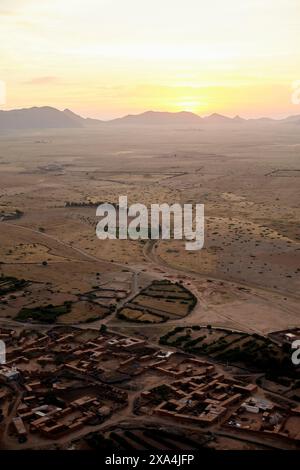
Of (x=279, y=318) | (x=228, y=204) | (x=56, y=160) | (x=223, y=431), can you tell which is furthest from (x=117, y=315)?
(x=56, y=160)

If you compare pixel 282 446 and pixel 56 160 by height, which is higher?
pixel 56 160

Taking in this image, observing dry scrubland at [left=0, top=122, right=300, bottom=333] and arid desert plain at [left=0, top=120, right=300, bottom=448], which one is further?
dry scrubland at [left=0, top=122, right=300, bottom=333]

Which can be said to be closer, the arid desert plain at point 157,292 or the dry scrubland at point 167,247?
the arid desert plain at point 157,292

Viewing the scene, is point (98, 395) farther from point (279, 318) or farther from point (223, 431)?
point (279, 318)

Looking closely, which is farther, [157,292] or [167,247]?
[167,247]

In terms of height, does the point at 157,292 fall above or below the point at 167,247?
below

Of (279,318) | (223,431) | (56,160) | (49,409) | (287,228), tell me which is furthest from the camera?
(56,160)
